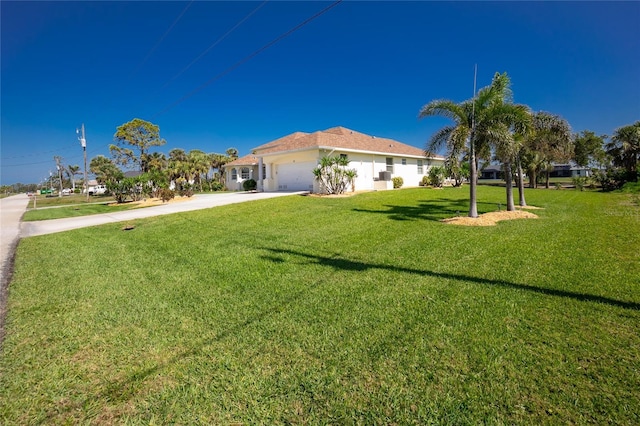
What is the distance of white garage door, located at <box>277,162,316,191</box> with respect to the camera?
72.0 feet

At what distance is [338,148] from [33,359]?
1907cm

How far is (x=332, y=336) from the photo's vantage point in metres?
3.22

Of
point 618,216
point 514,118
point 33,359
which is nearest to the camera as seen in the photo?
point 33,359

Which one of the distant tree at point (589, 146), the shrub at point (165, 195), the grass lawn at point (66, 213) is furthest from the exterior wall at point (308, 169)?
the distant tree at point (589, 146)

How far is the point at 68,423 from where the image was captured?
225 cm

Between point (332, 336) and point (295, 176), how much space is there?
67.4 ft

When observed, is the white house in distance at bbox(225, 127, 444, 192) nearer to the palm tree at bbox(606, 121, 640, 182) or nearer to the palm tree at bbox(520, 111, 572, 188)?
the palm tree at bbox(520, 111, 572, 188)

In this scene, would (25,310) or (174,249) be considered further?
(174,249)

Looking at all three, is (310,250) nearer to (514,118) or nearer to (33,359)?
(33,359)

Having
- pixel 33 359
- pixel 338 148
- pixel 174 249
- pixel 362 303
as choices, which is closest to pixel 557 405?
pixel 362 303

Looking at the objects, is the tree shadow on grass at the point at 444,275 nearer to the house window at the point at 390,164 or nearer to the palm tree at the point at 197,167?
the house window at the point at 390,164

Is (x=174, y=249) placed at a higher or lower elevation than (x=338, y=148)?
lower

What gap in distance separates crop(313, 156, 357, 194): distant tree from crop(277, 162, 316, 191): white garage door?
3190mm

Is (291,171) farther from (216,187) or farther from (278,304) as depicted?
(278,304)
